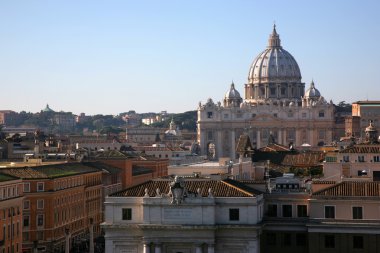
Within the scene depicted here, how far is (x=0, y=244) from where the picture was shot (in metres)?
52.2

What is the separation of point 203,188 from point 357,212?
6.30m

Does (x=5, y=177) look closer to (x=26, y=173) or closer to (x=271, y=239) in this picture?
(x=26, y=173)

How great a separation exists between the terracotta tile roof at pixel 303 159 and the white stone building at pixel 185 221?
31.2 meters

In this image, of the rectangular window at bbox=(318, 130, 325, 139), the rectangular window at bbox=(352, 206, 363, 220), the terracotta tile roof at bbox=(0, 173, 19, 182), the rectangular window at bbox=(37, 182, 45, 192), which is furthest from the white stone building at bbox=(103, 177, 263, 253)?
the rectangular window at bbox=(318, 130, 325, 139)

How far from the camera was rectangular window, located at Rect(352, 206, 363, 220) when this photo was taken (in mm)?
43344

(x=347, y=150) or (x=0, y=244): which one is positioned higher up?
(x=347, y=150)

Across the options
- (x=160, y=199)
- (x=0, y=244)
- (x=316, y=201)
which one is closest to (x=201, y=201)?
(x=160, y=199)

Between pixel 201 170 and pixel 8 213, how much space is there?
14798 millimetres

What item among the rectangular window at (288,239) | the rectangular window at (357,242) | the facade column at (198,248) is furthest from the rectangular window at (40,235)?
the rectangular window at (357,242)

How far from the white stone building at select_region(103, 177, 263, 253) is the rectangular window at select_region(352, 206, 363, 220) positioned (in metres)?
3.71

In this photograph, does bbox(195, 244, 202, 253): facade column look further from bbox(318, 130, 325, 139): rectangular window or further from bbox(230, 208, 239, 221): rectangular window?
bbox(318, 130, 325, 139): rectangular window

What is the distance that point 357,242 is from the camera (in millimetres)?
43031

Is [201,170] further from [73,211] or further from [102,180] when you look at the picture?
[102,180]

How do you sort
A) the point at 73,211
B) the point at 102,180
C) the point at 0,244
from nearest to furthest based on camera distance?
the point at 0,244
the point at 73,211
the point at 102,180
